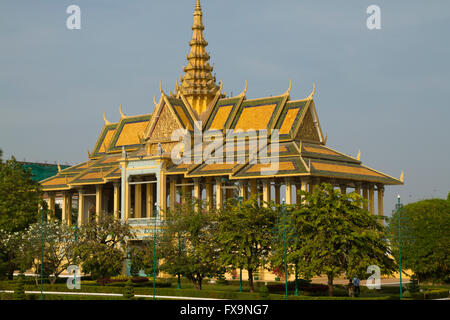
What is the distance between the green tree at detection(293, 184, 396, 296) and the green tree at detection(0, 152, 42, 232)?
26.9 metres

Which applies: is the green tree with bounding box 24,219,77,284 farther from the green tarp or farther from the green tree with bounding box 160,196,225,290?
the green tarp

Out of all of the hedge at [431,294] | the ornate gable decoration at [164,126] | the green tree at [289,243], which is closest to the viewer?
the green tree at [289,243]

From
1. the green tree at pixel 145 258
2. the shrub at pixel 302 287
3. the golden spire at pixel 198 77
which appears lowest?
the shrub at pixel 302 287

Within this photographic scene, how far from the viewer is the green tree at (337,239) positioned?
36.9 meters

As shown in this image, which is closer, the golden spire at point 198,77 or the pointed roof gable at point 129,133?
the golden spire at point 198,77

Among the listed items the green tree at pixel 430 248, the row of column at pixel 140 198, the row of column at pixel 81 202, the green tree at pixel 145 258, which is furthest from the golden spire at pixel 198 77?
the green tree at pixel 430 248

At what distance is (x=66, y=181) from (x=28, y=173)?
6.75m

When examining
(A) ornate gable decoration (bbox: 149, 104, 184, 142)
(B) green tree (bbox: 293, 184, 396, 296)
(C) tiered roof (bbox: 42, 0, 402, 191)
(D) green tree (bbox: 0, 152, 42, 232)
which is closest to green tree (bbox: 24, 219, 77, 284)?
(D) green tree (bbox: 0, 152, 42, 232)

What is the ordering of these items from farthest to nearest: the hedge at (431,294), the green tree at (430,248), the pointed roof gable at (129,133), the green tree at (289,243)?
the pointed roof gable at (129,133), the green tree at (430,248), the hedge at (431,294), the green tree at (289,243)

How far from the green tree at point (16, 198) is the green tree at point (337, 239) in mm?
26902

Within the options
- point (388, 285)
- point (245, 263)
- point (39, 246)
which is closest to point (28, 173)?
point (39, 246)

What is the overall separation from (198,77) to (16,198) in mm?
19851

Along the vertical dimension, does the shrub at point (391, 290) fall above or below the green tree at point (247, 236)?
below

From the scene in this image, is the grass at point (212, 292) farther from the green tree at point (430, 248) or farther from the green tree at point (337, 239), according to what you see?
the green tree at point (430, 248)
